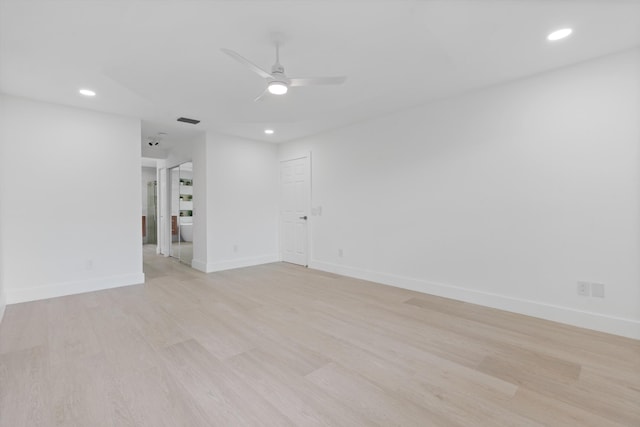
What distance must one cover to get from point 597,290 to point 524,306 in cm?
62

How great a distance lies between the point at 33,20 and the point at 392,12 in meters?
2.60

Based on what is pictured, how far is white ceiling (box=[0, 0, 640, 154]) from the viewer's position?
199cm

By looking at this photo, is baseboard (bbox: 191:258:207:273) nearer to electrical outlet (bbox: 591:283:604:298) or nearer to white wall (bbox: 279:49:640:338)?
white wall (bbox: 279:49:640:338)

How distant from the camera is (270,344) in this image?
245 centimetres

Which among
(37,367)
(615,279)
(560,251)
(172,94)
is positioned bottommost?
(37,367)

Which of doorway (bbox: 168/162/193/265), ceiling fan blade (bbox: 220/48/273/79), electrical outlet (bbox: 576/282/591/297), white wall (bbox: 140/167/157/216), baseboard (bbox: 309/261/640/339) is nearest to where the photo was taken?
ceiling fan blade (bbox: 220/48/273/79)

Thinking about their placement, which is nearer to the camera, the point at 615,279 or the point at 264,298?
the point at 615,279

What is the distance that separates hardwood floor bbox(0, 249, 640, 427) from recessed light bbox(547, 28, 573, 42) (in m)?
2.54

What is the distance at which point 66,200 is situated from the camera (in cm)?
380

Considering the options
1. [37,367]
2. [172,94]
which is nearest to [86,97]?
[172,94]

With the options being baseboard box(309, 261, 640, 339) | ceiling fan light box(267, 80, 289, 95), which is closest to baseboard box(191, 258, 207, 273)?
baseboard box(309, 261, 640, 339)

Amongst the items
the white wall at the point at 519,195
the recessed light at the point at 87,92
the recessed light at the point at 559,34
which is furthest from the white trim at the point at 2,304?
the recessed light at the point at 559,34

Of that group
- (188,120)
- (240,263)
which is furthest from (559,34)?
(240,263)

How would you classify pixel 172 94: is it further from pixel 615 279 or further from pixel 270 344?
pixel 615 279
